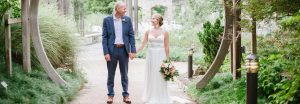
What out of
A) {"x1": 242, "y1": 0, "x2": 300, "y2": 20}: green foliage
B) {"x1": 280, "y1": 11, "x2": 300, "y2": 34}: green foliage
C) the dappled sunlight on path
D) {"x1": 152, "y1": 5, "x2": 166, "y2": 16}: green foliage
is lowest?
the dappled sunlight on path

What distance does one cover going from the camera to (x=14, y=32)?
956 cm

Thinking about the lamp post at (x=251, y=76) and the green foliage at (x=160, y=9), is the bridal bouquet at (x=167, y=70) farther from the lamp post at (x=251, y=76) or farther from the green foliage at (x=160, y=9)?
the green foliage at (x=160, y=9)

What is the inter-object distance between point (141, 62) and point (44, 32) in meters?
7.45

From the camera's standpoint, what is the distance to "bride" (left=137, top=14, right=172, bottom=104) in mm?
8094

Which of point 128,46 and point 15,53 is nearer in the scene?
point 128,46

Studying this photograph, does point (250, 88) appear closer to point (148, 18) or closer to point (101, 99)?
point (101, 99)

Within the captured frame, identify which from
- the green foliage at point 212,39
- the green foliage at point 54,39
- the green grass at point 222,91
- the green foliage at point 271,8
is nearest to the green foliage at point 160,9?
the green foliage at point 212,39

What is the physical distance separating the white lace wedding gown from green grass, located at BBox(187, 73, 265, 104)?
716 millimetres

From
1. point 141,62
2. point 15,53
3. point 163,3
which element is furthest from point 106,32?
point 163,3

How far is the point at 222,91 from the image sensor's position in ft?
27.3

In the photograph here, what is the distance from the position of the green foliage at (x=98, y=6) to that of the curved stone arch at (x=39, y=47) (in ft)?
68.2

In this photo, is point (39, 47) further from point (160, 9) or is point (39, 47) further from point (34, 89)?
point (160, 9)

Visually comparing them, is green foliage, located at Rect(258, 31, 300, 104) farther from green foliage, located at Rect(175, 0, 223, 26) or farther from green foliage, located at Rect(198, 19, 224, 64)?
green foliage, located at Rect(175, 0, 223, 26)

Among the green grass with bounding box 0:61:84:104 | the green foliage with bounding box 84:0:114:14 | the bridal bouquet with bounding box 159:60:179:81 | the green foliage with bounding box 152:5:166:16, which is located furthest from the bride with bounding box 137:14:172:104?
the green foliage with bounding box 152:5:166:16
